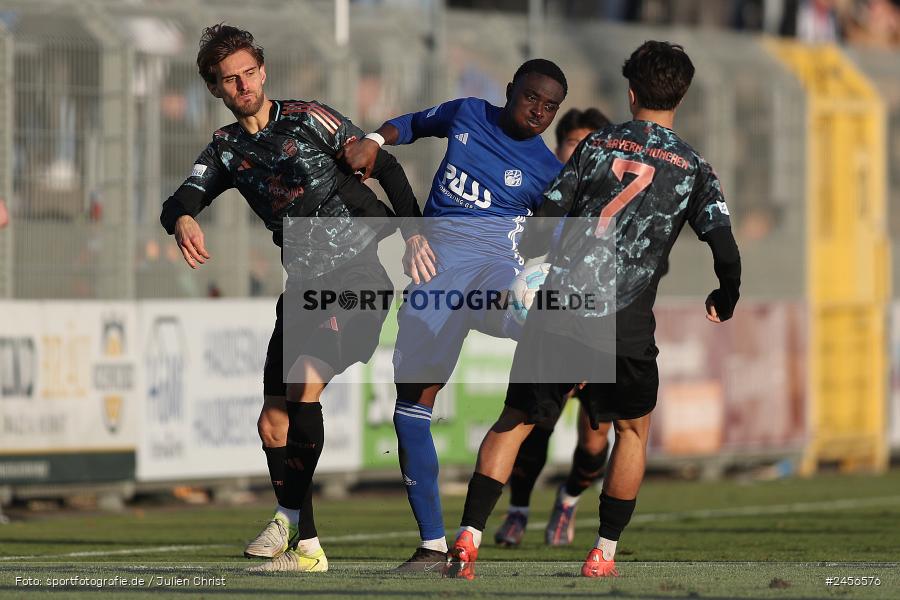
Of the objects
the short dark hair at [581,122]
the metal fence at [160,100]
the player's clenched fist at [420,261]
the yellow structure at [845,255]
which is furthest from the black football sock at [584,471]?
the yellow structure at [845,255]

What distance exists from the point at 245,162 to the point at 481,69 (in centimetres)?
1106

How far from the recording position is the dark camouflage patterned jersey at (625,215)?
7281 mm

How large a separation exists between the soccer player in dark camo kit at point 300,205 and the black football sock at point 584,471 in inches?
115

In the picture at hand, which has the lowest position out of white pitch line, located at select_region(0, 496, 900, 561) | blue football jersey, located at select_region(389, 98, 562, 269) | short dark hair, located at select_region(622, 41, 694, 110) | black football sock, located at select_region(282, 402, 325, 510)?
white pitch line, located at select_region(0, 496, 900, 561)

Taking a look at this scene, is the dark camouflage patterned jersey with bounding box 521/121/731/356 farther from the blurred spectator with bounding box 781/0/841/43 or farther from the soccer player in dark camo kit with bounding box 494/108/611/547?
the blurred spectator with bounding box 781/0/841/43

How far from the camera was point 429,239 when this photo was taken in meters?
8.00

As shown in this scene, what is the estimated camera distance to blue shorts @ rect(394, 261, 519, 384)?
781cm

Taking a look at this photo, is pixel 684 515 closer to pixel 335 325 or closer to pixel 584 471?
pixel 584 471

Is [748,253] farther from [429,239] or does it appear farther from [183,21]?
[429,239]

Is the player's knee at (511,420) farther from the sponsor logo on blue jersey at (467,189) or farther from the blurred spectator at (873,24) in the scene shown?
the blurred spectator at (873,24)

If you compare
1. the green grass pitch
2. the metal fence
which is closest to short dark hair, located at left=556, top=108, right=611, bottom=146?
the green grass pitch

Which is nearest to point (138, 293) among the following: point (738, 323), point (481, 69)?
point (481, 69)

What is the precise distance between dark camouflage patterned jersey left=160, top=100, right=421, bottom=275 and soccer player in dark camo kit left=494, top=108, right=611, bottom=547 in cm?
291

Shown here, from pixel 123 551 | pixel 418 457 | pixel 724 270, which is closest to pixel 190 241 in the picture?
pixel 418 457
